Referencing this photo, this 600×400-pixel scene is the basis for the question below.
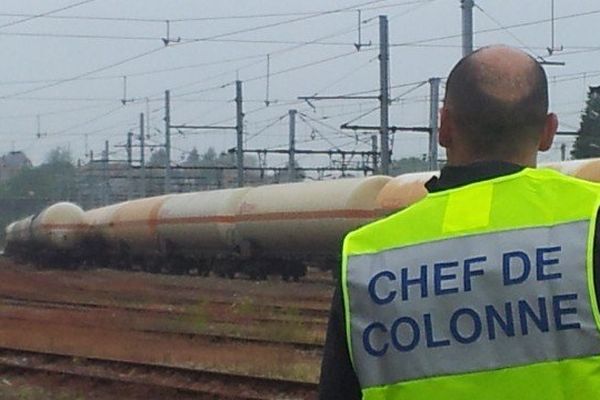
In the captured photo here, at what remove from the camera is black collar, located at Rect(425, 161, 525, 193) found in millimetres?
2514

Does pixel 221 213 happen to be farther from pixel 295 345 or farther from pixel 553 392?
pixel 553 392

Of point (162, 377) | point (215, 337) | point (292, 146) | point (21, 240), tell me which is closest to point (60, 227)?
point (21, 240)

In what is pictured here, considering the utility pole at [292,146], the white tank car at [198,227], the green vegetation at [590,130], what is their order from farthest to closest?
the green vegetation at [590,130], the utility pole at [292,146], the white tank car at [198,227]

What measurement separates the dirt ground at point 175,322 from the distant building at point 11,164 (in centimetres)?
9063

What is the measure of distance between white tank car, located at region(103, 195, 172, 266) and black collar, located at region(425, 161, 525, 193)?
40.3 m

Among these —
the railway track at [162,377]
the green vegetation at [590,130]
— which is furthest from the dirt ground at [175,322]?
the green vegetation at [590,130]

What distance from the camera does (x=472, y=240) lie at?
2408 millimetres

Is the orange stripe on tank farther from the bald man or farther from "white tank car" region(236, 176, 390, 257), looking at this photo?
the bald man

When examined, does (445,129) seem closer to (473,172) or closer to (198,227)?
(473,172)

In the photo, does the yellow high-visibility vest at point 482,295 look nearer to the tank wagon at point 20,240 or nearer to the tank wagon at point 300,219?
the tank wagon at point 300,219

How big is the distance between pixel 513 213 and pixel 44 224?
50889 mm

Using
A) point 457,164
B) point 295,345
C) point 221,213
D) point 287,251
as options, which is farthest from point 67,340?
point 457,164

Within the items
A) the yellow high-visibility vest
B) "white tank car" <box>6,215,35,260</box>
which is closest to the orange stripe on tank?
"white tank car" <box>6,215,35,260</box>

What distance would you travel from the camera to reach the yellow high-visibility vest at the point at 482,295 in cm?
232
